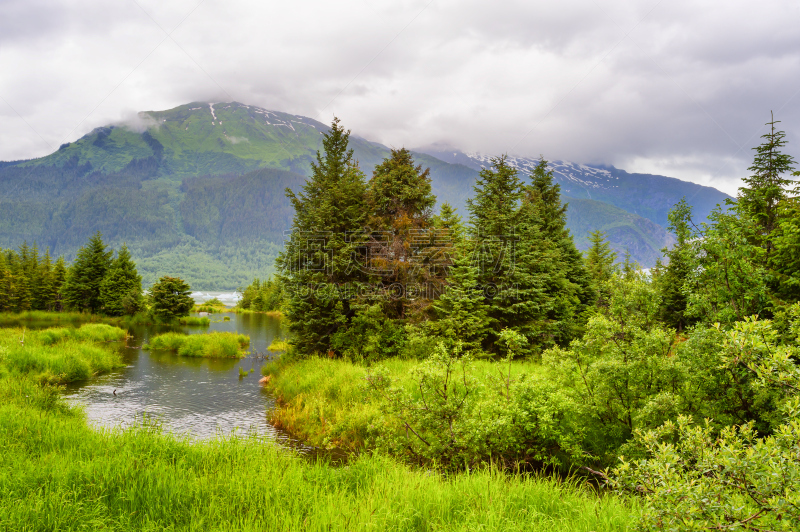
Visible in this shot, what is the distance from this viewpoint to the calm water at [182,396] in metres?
13.5

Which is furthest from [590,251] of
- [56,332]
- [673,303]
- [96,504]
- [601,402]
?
[56,332]

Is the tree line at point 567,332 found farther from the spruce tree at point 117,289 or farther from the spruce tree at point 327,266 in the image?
the spruce tree at point 117,289

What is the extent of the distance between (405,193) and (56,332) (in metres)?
25.3

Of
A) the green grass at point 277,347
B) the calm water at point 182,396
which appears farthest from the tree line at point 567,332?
the green grass at point 277,347

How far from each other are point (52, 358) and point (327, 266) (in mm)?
14174

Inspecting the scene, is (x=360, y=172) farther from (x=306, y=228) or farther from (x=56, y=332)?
(x=56, y=332)

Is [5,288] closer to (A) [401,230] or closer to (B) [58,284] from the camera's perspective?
(B) [58,284]

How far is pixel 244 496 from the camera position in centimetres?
644

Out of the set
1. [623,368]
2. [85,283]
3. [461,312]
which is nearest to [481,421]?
[623,368]

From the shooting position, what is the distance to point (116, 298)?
159 feet

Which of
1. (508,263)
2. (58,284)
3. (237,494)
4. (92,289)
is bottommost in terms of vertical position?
(237,494)

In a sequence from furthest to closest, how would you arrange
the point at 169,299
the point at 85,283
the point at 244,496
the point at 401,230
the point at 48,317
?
the point at 169,299 < the point at 85,283 < the point at 48,317 < the point at 401,230 < the point at 244,496

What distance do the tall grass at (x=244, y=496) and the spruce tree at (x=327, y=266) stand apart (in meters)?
13.7

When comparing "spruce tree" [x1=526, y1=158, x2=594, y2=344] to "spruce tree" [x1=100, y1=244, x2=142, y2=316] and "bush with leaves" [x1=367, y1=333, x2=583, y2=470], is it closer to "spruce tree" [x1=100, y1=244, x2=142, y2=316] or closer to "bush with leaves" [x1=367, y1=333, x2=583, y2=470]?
"bush with leaves" [x1=367, y1=333, x2=583, y2=470]
